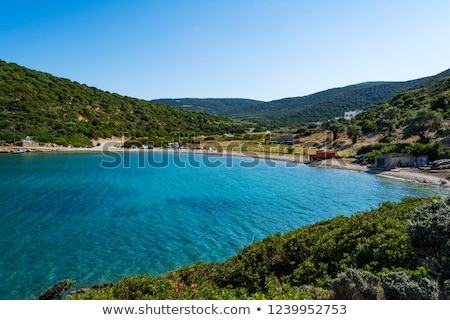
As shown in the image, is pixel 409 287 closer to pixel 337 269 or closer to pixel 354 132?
pixel 337 269

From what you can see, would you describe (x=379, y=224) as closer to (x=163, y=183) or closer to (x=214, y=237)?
(x=214, y=237)

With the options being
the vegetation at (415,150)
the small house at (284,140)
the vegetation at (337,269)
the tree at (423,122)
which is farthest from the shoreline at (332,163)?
the vegetation at (337,269)

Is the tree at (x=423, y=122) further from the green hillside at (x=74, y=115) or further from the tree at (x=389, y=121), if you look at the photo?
the green hillside at (x=74, y=115)

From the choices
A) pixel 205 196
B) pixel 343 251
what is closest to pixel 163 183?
pixel 205 196

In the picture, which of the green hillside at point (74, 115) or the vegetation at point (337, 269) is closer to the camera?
the vegetation at point (337, 269)
